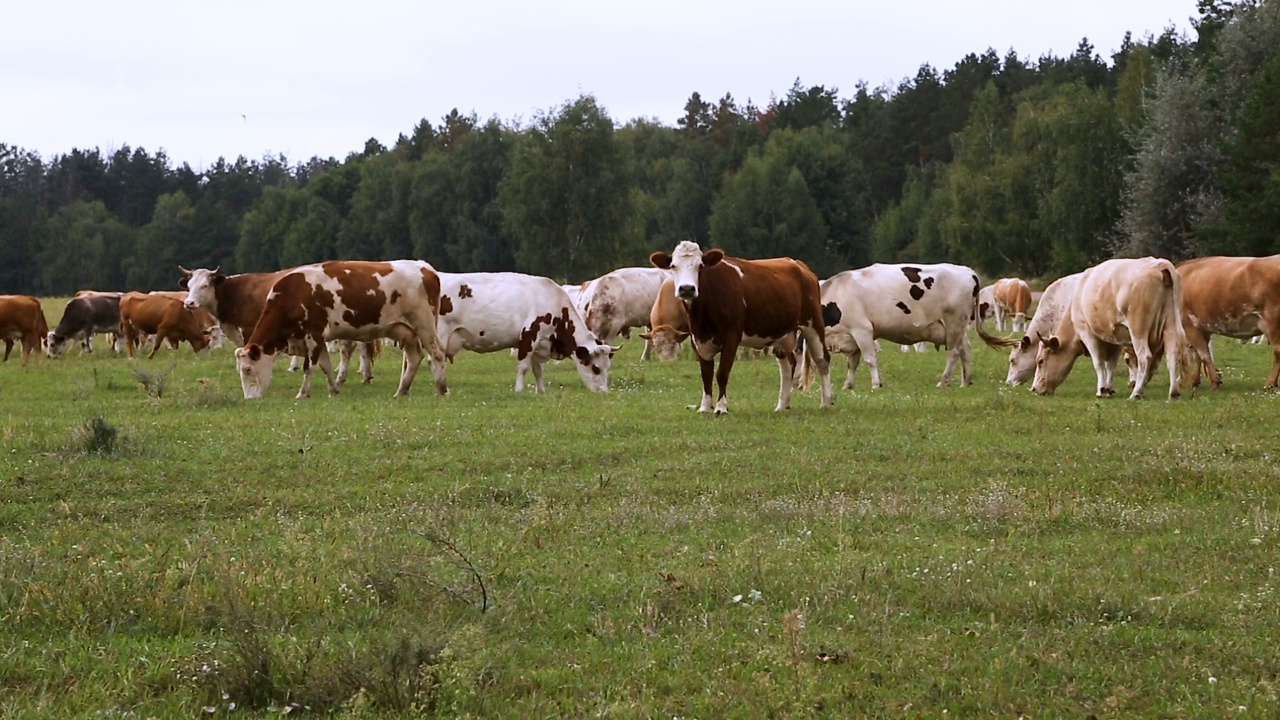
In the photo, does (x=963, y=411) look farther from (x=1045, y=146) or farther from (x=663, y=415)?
(x=1045, y=146)

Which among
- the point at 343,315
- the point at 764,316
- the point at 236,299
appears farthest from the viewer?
the point at 236,299

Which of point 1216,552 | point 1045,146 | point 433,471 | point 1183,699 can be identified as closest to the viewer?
point 1183,699

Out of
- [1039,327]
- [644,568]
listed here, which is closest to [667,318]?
[1039,327]

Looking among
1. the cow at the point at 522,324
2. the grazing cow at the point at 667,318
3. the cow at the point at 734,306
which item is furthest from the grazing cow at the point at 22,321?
the cow at the point at 734,306

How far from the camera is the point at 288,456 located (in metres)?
12.5

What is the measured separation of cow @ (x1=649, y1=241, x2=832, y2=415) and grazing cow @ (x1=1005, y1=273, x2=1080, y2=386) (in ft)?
21.0

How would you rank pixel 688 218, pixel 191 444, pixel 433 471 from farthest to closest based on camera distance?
1. pixel 688 218
2. pixel 191 444
3. pixel 433 471

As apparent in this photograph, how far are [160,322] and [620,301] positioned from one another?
12.5 metres

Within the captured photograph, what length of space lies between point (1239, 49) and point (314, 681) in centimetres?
5587

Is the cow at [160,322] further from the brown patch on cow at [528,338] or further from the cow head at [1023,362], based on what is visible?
the cow head at [1023,362]

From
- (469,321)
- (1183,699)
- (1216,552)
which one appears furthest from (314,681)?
(469,321)

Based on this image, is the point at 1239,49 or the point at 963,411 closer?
the point at 963,411

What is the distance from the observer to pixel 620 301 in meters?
31.0

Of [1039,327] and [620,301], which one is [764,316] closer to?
[1039,327]
